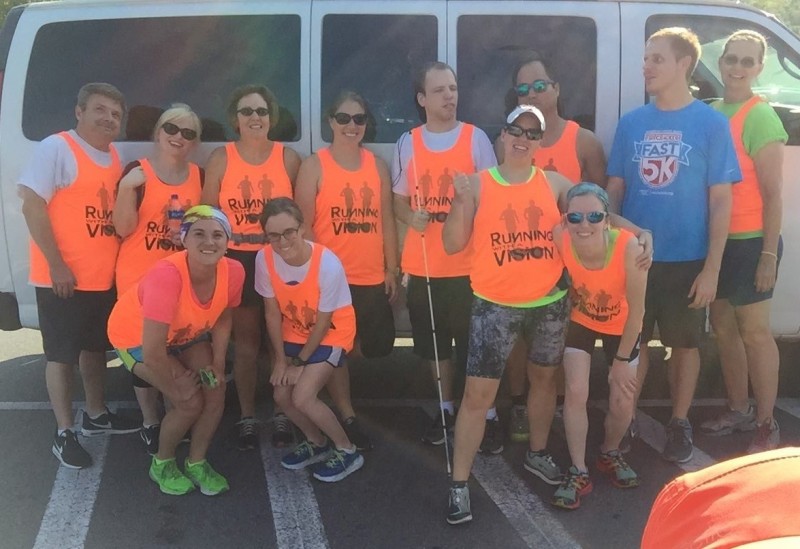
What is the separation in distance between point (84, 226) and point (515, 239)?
215 centimetres

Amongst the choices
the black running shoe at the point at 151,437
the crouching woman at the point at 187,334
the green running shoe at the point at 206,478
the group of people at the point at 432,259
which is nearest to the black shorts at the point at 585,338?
the group of people at the point at 432,259

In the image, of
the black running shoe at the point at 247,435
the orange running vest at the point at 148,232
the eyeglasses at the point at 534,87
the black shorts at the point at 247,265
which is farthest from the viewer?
the black running shoe at the point at 247,435

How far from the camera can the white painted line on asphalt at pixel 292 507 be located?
3.19 meters

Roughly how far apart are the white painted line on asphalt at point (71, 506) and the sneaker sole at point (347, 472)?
105 centimetres

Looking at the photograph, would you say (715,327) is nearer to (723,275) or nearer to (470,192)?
(723,275)

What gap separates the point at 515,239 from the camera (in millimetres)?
Answer: 3287

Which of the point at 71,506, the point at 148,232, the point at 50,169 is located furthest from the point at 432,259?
the point at 71,506

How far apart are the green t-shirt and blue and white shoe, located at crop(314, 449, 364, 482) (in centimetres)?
248

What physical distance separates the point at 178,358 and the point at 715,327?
2857 millimetres

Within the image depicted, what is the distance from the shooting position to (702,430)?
4.34m

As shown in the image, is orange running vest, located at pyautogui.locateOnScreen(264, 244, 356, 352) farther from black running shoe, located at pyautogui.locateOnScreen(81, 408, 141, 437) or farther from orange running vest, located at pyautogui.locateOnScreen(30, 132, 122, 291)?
black running shoe, located at pyautogui.locateOnScreen(81, 408, 141, 437)

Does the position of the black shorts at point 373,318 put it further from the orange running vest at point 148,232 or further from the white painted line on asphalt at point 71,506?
the white painted line on asphalt at point 71,506

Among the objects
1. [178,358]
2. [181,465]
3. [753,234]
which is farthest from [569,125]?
[181,465]

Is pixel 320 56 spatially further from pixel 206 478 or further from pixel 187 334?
pixel 206 478
